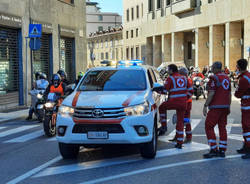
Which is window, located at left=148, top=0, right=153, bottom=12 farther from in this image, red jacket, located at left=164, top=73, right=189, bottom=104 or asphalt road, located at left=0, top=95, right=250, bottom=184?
red jacket, located at left=164, top=73, right=189, bottom=104

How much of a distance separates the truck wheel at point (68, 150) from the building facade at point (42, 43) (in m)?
10.9

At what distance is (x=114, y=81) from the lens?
9.00m

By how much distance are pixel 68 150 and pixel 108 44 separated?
81.7 metres

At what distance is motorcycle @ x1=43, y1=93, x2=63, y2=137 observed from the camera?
1131 centimetres

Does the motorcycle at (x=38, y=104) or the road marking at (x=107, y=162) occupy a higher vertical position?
the motorcycle at (x=38, y=104)

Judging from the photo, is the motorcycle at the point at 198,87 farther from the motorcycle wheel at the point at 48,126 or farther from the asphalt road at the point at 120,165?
the motorcycle wheel at the point at 48,126

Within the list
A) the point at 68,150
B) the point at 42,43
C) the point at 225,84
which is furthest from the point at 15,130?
the point at 42,43

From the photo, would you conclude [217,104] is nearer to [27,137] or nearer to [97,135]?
[97,135]

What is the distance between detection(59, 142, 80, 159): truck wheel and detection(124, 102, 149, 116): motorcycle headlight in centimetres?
121

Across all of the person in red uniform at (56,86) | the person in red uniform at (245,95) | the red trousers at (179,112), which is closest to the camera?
the person in red uniform at (245,95)

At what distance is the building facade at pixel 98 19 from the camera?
111000 millimetres

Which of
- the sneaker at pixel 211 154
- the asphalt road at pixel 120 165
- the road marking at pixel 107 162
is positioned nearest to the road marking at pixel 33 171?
the asphalt road at pixel 120 165

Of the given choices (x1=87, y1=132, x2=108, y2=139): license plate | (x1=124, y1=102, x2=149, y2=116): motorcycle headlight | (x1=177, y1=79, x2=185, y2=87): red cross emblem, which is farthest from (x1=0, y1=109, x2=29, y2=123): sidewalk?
(x1=124, y1=102, x2=149, y2=116): motorcycle headlight

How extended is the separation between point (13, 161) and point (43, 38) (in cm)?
1692
